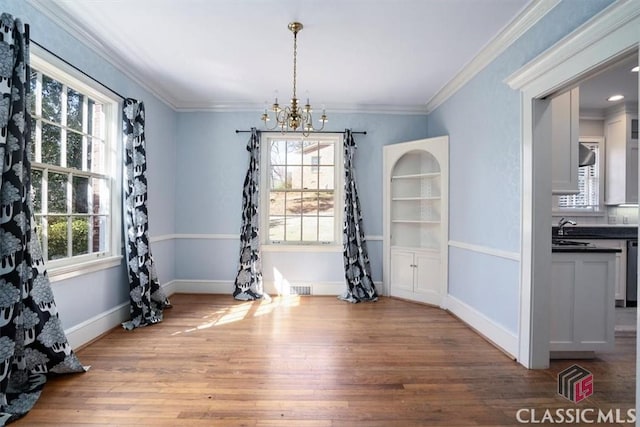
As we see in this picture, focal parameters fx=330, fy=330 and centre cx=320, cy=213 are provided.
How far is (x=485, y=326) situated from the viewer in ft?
10.1

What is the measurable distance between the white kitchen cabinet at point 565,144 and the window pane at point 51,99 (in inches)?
159

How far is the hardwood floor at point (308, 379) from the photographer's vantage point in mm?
1923

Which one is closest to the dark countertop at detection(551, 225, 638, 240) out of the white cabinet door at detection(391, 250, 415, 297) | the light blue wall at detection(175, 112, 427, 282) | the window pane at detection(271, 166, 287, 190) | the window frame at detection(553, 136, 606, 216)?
the window frame at detection(553, 136, 606, 216)

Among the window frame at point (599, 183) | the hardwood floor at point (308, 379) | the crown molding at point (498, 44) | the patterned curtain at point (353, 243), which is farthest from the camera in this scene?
the window frame at point (599, 183)

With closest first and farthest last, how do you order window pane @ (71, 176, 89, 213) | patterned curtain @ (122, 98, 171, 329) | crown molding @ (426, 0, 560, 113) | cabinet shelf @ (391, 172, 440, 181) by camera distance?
crown molding @ (426, 0, 560, 113)
window pane @ (71, 176, 89, 213)
patterned curtain @ (122, 98, 171, 329)
cabinet shelf @ (391, 172, 440, 181)

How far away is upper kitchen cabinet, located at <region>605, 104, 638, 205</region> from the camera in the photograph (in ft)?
14.5

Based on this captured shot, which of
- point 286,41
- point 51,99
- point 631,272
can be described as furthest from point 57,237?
point 631,272

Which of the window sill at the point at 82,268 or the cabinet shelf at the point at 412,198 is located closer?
the window sill at the point at 82,268

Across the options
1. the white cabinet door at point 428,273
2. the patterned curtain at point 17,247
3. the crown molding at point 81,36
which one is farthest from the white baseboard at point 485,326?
the crown molding at point 81,36

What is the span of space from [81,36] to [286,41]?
1687 mm

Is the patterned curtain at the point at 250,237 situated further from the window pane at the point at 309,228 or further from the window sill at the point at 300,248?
the window pane at the point at 309,228

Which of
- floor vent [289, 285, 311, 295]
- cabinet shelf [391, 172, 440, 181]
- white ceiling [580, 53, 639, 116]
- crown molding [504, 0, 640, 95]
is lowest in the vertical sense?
floor vent [289, 285, 311, 295]

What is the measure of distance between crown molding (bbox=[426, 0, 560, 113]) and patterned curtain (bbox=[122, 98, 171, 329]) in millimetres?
3409

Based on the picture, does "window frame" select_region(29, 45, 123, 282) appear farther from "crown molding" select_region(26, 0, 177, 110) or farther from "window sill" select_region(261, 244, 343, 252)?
"window sill" select_region(261, 244, 343, 252)
